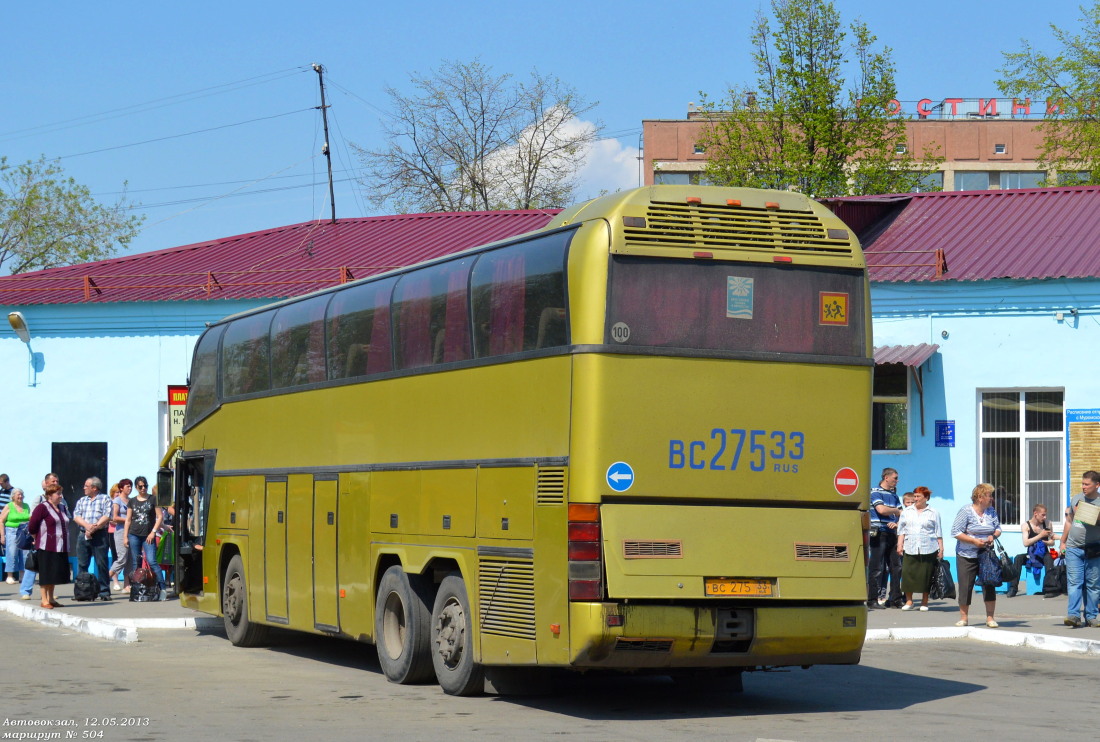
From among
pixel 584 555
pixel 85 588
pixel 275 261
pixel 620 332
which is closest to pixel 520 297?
pixel 620 332

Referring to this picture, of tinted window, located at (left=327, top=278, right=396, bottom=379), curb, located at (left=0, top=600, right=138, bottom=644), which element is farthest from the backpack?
tinted window, located at (left=327, top=278, right=396, bottom=379)

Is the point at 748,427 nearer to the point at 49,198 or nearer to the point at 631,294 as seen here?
the point at 631,294

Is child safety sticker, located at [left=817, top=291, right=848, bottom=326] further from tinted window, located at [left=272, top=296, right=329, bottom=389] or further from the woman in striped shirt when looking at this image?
the woman in striped shirt

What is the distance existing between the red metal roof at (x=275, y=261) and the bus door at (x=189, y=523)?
9.86 meters

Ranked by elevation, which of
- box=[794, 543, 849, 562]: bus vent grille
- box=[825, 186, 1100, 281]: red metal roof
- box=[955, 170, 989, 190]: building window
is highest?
box=[955, 170, 989, 190]: building window

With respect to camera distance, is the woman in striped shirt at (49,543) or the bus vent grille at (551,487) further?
the woman in striped shirt at (49,543)

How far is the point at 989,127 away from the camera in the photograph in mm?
93000

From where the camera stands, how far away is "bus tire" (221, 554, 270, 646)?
655 inches

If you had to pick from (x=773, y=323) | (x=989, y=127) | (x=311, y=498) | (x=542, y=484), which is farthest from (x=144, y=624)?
(x=989, y=127)

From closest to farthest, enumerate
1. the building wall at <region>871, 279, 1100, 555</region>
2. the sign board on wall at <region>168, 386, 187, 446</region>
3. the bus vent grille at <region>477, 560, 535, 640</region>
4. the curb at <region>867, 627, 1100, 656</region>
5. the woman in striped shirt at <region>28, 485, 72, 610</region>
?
1. the bus vent grille at <region>477, 560, 535, 640</region>
2. the curb at <region>867, 627, 1100, 656</region>
3. the woman in striped shirt at <region>28, 485, 72, 610</region>
4. the sign board on wall at <region>168, 386, 187, 446</region>
5. the building wall at <region>871, 279, 1100, 555</region>

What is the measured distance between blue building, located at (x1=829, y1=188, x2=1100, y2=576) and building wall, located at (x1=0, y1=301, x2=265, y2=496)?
12.5 meters

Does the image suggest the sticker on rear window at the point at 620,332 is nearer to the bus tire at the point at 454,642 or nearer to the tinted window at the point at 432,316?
the tinted window at the point at 432,316

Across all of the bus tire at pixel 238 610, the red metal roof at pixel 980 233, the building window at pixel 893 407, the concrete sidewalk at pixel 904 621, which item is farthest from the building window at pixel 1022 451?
the bus tire at pixel 238 610

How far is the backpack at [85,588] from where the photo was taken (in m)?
21.8
